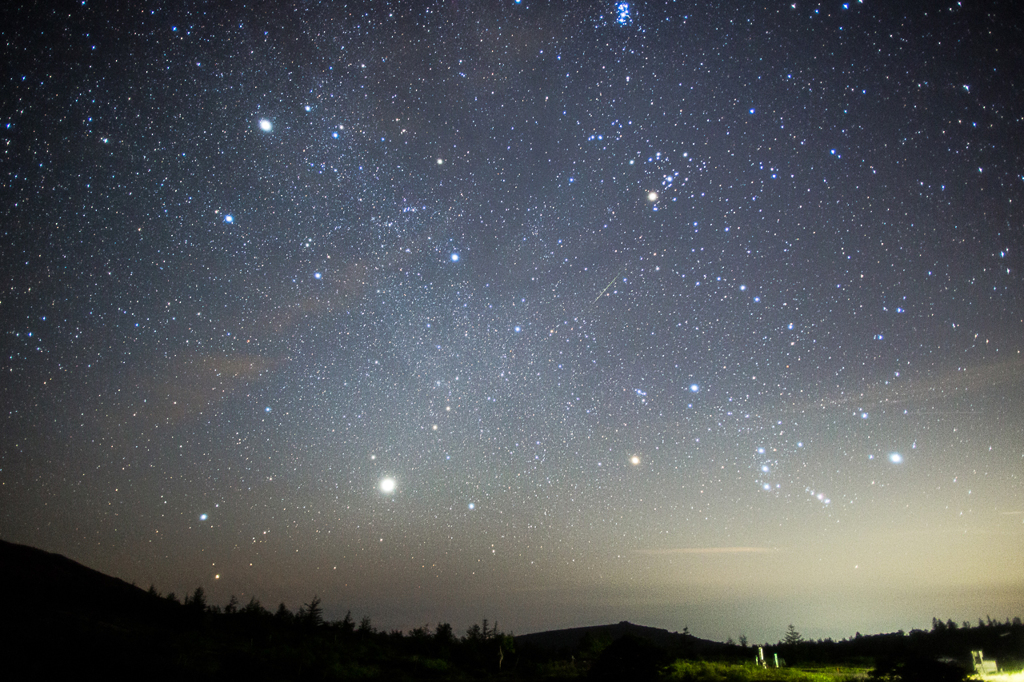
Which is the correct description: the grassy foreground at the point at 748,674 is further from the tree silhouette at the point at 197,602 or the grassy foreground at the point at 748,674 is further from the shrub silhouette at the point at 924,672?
the tree silhouette at the point at 197,602

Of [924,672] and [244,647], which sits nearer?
[924,672]

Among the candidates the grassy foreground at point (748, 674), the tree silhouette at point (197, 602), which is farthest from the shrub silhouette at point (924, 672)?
the tree silhouette at point (197, 602)

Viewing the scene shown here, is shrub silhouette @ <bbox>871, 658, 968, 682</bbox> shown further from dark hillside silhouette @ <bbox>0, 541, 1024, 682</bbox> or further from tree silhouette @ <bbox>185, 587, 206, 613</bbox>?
tree silhouette @ <bbox>185, 587, 206, 613</bbox>

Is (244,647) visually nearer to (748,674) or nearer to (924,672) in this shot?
(748,674)

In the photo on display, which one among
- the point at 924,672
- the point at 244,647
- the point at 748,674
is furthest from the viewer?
the point at 748,674

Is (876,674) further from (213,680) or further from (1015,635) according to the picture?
(1015,635)

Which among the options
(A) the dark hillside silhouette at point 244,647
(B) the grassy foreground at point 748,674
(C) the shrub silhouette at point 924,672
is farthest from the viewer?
(B) the grassy foreground at point 748,674

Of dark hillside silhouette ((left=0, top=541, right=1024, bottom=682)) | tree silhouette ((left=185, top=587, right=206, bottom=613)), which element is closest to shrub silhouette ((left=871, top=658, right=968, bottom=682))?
dark hillside silhouette ((left=0, top=541, right=1024, bottom=682))

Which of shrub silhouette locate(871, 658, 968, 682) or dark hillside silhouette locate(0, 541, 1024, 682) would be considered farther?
shrub silhouette locate(871, 658, 968, 682)

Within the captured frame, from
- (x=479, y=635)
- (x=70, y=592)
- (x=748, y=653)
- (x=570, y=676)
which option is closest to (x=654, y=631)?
(x=748, y=653)

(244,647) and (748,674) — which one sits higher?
(244,647)

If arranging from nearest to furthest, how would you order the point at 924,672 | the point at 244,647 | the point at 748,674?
1. the point at 924,672
2. the point at 244,647
3. the point at 748,674

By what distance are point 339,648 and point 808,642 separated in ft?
82.0

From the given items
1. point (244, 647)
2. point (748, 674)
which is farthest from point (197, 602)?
point (748, 674)
